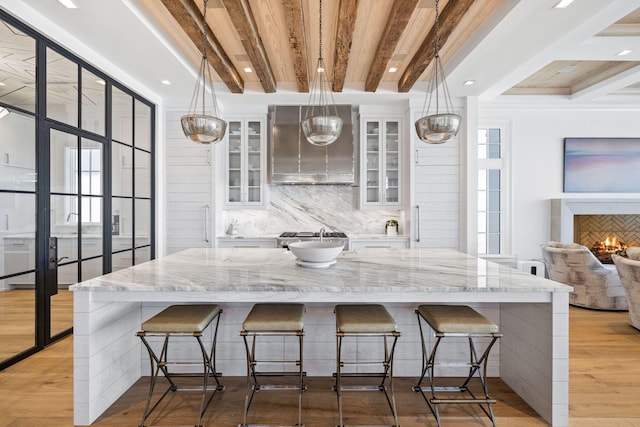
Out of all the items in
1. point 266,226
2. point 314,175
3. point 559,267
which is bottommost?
point 559,267

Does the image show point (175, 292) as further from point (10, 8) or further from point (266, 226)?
point (266, 226)

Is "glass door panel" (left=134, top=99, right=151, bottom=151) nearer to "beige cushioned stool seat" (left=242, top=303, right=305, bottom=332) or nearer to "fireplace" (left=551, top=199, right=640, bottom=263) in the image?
"beige cushioned stool seat" (left=242, top=303, right=305, bottom=332)

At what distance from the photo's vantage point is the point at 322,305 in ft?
7.73

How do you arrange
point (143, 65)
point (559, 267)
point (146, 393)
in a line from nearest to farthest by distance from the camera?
point (146, 393), point (143, 65), point (559, 267)

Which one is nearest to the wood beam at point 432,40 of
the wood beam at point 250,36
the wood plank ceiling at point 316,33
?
the wood plank ceiling at point 316,33

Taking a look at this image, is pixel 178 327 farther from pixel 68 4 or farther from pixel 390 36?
pixel 390 36

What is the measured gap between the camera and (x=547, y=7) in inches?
98.1

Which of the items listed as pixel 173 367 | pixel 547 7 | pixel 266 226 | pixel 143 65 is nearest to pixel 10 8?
pixel 143 65

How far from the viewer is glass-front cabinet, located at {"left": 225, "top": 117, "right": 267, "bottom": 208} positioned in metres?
4.82

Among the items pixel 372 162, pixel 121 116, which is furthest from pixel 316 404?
pixel 121 116

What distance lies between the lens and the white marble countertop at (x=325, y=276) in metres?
1.78

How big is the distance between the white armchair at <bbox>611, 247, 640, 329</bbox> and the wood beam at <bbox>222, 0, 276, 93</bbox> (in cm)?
417

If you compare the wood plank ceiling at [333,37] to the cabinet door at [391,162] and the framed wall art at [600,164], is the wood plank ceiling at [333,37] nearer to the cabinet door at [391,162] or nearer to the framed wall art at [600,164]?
the cabinet door at [391,162]

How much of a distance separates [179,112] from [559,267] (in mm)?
5262
